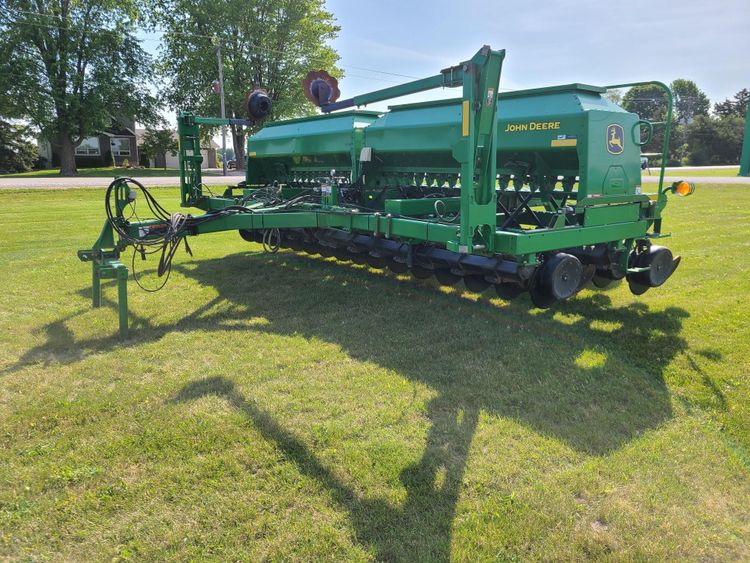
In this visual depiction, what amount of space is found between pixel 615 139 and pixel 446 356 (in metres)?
2.66

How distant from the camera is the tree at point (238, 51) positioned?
3738cm

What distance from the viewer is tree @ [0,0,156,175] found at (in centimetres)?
3167

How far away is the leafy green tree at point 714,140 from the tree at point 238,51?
37.2 m

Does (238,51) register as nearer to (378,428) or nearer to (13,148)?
(13,148)

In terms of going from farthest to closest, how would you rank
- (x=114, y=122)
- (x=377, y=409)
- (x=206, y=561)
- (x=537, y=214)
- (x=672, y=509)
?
(x=114, y=122) → (x=537, y=214) → (x=377, y=409) → (x=672, y=509) → (x=206, y=561)

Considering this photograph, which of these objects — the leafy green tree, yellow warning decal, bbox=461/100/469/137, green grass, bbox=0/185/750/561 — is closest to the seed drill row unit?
yellow warning decal, bbox=461/100/469/137

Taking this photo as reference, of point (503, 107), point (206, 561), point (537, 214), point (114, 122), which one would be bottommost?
point (206, 561)

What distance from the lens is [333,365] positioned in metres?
4.57

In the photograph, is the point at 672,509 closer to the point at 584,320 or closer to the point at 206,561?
the point at 206,561

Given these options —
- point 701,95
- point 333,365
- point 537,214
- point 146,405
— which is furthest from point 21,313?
point 701,95

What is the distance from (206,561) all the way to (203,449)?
91cm

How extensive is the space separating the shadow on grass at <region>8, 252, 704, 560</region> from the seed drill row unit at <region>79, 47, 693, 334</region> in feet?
1.34

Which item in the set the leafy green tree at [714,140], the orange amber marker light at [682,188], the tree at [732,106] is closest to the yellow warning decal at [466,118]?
the orange amber marker light at [682,188]

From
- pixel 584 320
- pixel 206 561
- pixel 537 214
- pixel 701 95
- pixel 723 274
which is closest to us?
pixel 206 561
